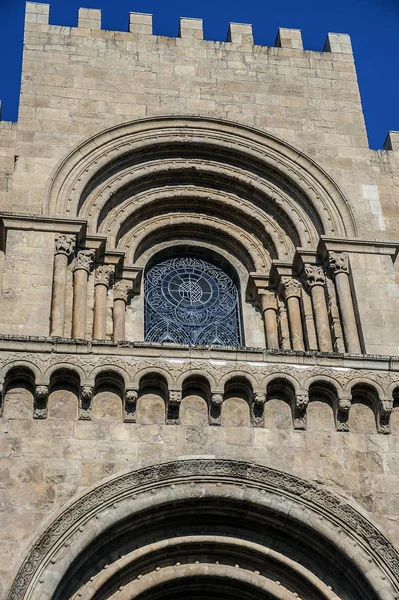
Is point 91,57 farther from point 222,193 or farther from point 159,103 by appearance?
point 222,193

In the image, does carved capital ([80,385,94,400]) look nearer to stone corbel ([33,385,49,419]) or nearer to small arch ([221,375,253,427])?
stone corbel ([33,385,49,419])

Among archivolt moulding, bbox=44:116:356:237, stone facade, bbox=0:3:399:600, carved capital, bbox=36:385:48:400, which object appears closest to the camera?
stone facade, bbox=0:3:399:600

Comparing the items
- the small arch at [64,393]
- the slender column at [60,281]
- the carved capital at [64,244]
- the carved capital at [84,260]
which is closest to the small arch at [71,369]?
the small arch at [64,393]

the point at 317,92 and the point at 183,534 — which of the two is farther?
the point at 317,92

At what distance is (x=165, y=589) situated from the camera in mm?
15695

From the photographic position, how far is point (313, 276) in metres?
21.1

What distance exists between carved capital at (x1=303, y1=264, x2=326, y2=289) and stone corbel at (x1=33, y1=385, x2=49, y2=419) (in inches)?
276

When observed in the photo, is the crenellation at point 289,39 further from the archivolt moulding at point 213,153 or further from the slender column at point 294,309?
the slender column at point 294,309

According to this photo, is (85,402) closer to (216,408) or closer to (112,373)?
(112,373)

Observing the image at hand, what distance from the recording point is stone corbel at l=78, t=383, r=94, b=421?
1595 cm

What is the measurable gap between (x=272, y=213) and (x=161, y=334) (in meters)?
3.55

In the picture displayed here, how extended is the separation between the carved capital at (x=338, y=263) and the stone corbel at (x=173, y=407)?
19.1ft

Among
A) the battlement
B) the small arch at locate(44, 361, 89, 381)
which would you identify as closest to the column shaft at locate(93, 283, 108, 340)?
the small arch at locate(44, 361, 89, 381)

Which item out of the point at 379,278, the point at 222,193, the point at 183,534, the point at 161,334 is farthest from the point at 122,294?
the point at 183,534
